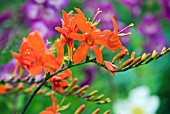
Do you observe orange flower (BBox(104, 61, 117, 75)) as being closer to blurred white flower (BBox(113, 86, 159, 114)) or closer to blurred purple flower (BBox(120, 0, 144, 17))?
blurred white flower (BBox(113, 86, 159, 114))

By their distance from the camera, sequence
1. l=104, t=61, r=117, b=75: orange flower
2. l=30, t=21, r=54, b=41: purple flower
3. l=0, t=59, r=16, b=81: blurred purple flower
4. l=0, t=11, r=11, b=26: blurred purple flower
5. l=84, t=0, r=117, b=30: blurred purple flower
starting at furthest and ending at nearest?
l=84, t=0, r=117, b=30: blurred purple flower → l=0, t=11, r=11, b=26: blurred purple flower → l=30, t=21, r=54, b=41: purple flower → l=0, t=59, r=16, b=81: blurred purple flower → l=104, t=61, r=117, b=75: orange flower

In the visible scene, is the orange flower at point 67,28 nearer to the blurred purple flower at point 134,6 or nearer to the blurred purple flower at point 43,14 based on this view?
the blurred purple flower at point 43,14

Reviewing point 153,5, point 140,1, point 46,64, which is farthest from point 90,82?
point 46,64

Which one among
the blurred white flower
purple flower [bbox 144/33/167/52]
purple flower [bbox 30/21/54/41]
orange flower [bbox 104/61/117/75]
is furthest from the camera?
purple flower [bbox 144/33/167/52]

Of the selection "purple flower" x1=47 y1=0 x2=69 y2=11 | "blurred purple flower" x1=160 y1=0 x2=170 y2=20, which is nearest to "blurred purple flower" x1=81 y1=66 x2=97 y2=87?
"purple flower" x1=47 y1=0 x2=69 y2=11

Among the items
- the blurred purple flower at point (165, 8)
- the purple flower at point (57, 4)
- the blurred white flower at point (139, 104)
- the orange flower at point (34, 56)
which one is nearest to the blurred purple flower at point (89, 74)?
the blurred white flower at point (139, 104)

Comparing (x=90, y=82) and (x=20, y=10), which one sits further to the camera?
(x=20, y=10)

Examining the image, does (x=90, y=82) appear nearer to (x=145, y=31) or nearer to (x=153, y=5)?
(x=145, y=31)
